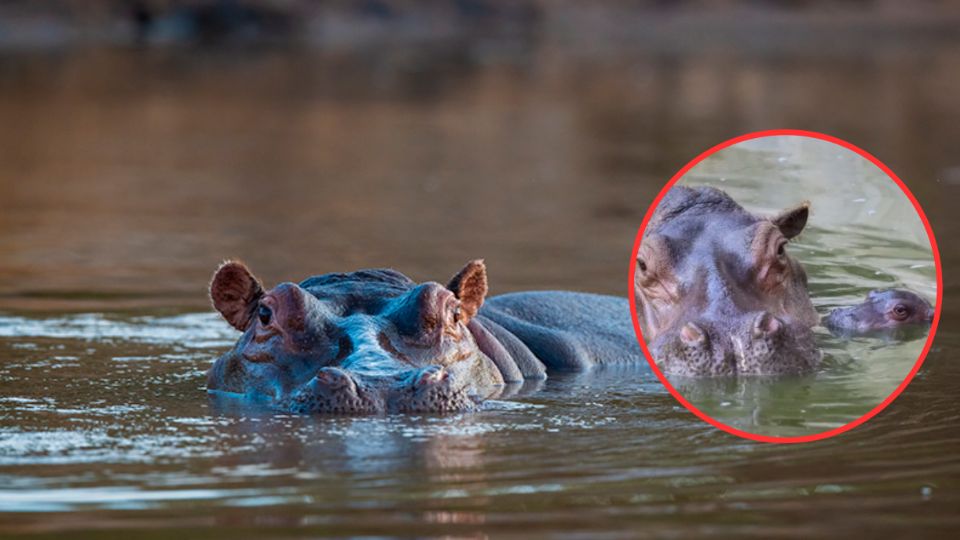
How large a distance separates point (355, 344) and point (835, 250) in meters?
2.60

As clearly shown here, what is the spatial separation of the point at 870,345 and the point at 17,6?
34073 millimetres

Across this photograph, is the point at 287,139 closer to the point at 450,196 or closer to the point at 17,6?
the point at 450,196

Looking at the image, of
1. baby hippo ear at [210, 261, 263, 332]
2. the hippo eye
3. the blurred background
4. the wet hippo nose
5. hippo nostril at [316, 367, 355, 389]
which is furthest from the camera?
the blurred background

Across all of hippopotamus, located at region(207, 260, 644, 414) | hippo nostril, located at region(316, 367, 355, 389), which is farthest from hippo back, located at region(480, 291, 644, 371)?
hippo nostril, located at region(316, 367, 355, 389)

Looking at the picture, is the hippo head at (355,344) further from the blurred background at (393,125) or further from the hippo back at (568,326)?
the blurred background at (393,125)

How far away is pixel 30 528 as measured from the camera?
5051 millimetres

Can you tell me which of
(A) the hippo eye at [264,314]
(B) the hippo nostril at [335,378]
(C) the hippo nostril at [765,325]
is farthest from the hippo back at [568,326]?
(C) the hippo nostril at [765,325]

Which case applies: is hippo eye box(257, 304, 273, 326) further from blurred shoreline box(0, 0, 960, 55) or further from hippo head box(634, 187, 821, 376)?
blurred shoreline box(0, 0, 960, 55)

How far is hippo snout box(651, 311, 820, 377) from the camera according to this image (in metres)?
4.71

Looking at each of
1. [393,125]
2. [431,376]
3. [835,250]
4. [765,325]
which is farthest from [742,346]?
[393,125]

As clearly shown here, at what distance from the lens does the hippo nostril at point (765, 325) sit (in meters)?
4.69

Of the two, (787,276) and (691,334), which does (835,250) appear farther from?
(691,334)

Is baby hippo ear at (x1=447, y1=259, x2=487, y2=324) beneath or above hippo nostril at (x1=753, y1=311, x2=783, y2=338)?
above

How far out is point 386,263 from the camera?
39.1ft
